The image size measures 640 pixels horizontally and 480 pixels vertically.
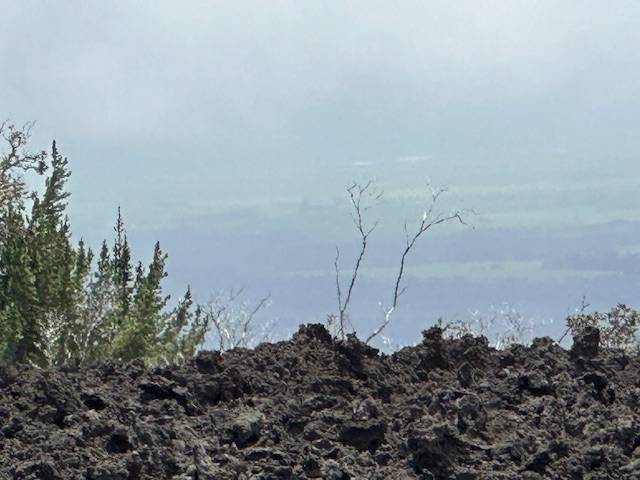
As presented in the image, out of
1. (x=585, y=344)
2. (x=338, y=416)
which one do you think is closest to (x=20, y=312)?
(x=585, y=344)

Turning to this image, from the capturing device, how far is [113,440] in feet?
21.3

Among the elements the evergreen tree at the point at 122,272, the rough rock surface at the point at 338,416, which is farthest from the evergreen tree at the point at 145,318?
the rough rock surface at the point at 338,416

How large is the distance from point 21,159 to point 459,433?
15.0m

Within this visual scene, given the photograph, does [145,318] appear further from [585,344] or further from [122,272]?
[585,344]

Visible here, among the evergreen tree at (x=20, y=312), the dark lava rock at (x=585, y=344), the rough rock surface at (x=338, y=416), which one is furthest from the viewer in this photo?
the evergreen tree at (x=20, y=312)

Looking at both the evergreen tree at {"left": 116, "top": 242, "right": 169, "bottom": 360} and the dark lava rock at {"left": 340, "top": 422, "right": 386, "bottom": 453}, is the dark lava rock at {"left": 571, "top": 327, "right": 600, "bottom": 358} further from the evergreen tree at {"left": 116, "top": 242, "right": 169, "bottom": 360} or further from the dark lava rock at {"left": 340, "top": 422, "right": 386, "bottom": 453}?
the evergreen tree at {"left": 116, "top": 242, "right": 169, "bottom": 360}

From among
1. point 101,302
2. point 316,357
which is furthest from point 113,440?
point 101,302

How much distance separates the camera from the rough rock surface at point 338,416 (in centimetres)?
616

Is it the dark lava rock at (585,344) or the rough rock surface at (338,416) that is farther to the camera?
the dark lava rock at (585,344)

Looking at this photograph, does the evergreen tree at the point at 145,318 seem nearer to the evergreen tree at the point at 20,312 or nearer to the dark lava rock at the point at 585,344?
the evergreen tree at the point at 20,312

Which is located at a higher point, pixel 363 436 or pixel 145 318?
pixel 145 318

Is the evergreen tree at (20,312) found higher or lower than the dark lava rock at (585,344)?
higher

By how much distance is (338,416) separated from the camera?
6.76m

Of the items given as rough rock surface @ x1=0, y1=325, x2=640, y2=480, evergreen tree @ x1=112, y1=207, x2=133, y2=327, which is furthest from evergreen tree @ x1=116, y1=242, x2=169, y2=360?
rough rock surface @ x1=0, y1=325, x2=640, y2=480
